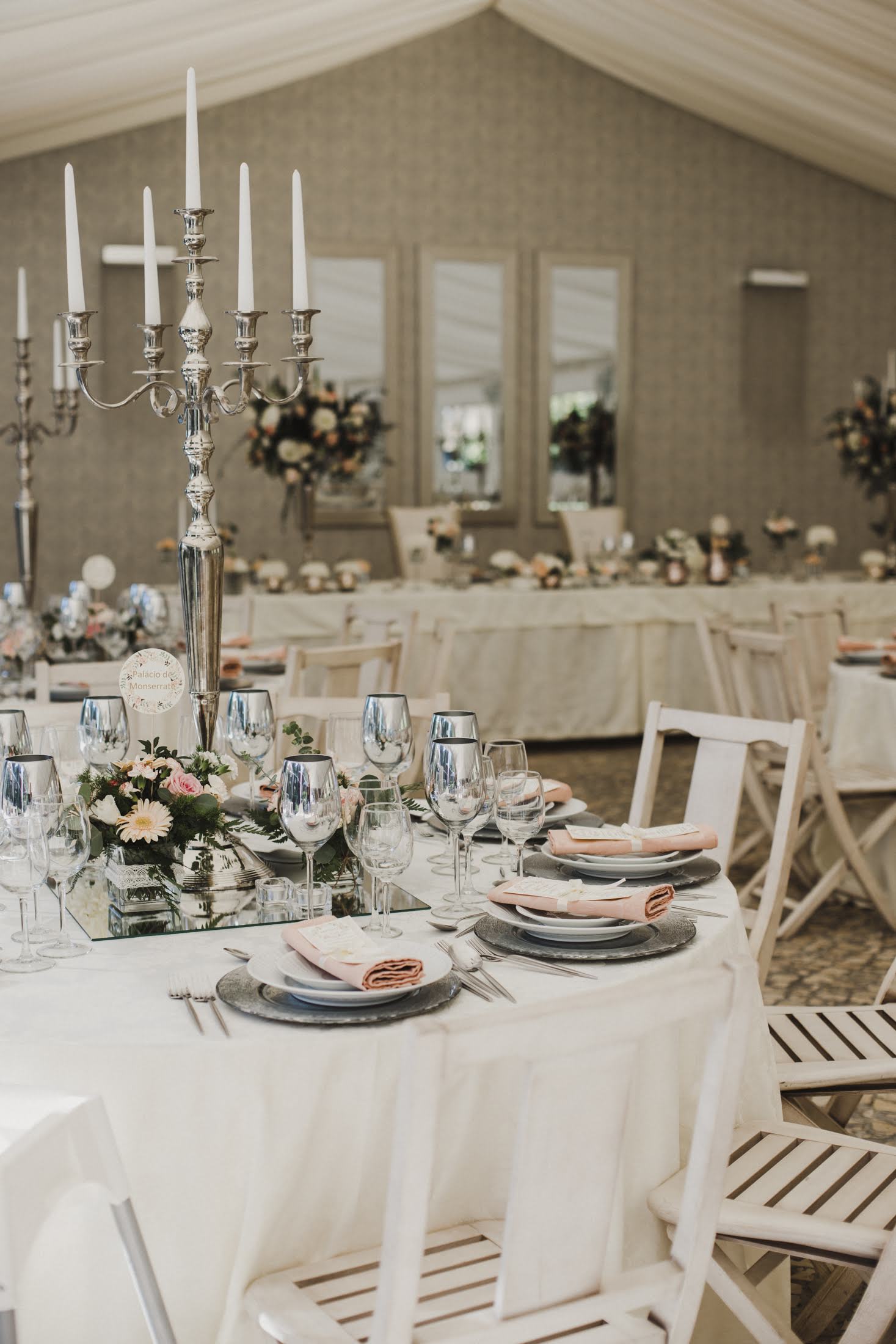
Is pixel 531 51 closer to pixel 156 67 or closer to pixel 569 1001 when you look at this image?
pixel 156 67

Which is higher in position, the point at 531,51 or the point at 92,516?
the point at 531,51

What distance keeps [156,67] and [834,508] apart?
5.77m

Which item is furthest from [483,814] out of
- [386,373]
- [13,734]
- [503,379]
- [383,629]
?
[503,379]

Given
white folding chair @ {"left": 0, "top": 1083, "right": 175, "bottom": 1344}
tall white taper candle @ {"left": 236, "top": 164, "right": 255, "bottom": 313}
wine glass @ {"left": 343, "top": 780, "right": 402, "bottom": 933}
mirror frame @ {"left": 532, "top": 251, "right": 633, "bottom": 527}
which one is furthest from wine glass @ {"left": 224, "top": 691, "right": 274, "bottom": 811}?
mirror frame @ {"left": 532, "top": 251, "right": 633, "bottom": 527}

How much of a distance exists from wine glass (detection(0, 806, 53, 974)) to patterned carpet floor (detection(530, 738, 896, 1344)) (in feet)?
4.56

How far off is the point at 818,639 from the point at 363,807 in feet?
15.3

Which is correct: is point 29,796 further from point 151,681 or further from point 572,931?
point 572,931

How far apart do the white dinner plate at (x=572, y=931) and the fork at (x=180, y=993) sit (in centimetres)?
46

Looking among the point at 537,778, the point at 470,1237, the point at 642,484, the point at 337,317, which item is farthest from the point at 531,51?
the point at 470,1237

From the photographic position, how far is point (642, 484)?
10320 mm

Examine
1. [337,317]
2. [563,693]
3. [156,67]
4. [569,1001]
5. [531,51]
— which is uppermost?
[531,51]

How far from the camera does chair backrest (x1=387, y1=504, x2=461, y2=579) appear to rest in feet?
27.1

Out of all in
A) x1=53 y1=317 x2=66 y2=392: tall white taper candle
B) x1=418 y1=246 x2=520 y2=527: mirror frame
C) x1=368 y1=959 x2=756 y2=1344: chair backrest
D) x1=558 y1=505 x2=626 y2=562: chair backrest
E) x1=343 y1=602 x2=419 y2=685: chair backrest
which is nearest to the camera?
x1=368 y1=959 x2=756 y2=1344: chair backrest

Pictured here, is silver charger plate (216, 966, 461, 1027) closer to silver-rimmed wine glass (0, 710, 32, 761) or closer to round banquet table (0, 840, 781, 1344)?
round banquet table (0, 840, 781, 1344)
